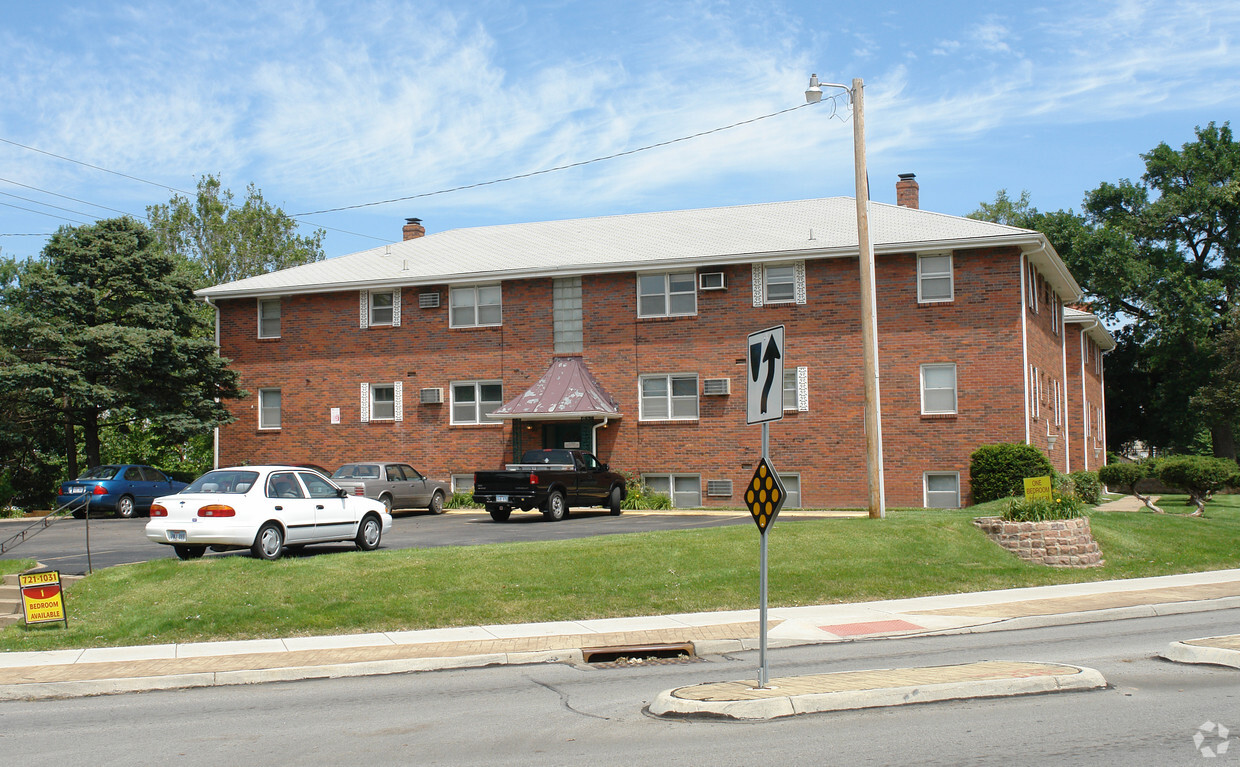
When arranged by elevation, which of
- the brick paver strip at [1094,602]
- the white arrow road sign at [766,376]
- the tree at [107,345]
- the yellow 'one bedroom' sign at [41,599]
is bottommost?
the brick paver strip at [1094,602]

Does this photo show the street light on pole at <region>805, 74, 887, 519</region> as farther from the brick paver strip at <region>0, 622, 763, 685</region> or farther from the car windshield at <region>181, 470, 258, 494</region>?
the car windshield at <region>181, 470, 258, 494</region>

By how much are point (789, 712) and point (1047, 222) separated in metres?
48.4

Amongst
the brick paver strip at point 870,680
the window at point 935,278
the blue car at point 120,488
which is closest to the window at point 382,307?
the blue car at point 120,488

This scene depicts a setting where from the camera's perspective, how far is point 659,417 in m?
30.1

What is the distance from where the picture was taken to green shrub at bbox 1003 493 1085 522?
1670 cm

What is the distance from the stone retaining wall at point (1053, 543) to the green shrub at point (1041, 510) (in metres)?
0.16

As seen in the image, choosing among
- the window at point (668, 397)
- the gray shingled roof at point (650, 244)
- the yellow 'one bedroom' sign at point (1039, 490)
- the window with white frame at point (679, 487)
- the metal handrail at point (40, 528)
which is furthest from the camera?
the window at point (668, 397)

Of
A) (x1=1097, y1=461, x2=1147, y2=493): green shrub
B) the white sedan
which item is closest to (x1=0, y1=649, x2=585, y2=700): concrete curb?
the white sedan

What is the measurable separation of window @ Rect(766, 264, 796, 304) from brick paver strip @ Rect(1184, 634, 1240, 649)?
1954 centimetres

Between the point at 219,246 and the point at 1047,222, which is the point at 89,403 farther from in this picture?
the point at 1047,222

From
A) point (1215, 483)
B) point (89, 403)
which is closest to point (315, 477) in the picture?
point (89, 403)

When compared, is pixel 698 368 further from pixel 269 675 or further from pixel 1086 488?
pixel 269 675

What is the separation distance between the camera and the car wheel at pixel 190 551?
621 inches

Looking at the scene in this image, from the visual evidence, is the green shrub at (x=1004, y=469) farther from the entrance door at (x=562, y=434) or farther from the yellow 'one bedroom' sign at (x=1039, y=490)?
the entrance door at (x=562, y=434)
